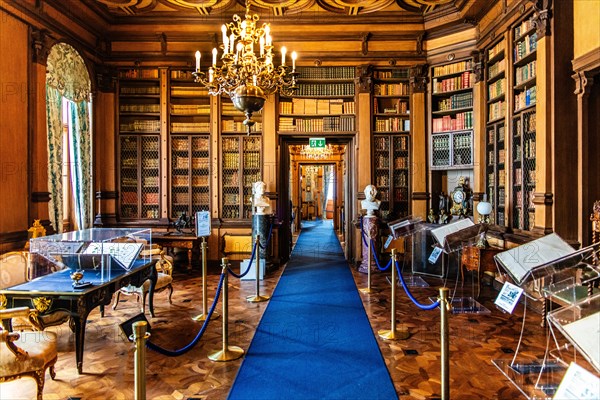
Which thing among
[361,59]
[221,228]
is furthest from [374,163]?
[221,228]

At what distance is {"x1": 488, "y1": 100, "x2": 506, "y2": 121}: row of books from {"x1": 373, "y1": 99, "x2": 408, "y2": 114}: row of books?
1.64 metres

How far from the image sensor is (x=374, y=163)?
8031 millimetres

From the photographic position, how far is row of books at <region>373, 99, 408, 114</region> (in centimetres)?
802

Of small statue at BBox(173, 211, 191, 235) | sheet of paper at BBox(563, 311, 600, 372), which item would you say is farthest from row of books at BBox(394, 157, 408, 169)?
sheet of paper at BBox(563, 311, 600, 372)

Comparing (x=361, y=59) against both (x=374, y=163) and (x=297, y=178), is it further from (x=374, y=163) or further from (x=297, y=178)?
(x=297, y=178)

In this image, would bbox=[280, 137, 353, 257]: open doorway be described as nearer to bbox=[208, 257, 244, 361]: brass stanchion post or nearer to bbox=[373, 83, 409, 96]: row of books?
bbox=[373, 83, 409, 96]: row of books

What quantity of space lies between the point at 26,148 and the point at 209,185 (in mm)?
3233

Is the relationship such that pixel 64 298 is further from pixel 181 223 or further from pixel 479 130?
pixel 479 130

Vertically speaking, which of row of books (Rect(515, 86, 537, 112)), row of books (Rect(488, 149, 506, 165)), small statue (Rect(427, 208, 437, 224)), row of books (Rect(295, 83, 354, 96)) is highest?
row of books (Rect(295, 83, 354, 96))

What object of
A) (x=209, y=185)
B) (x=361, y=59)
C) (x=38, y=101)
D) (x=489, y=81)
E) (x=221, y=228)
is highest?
(x=361, y=59)

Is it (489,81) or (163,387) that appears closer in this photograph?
(163,387)

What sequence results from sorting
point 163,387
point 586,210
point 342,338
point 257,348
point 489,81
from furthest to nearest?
point 489,81, point 586,210, point 342,338, point 257,348, point 163,387

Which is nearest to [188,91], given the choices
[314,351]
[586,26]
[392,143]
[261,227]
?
[261,227]

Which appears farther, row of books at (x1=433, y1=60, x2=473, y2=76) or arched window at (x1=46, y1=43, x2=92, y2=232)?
row of books at (x1=433, y1=60, x2=473, y2=76)
